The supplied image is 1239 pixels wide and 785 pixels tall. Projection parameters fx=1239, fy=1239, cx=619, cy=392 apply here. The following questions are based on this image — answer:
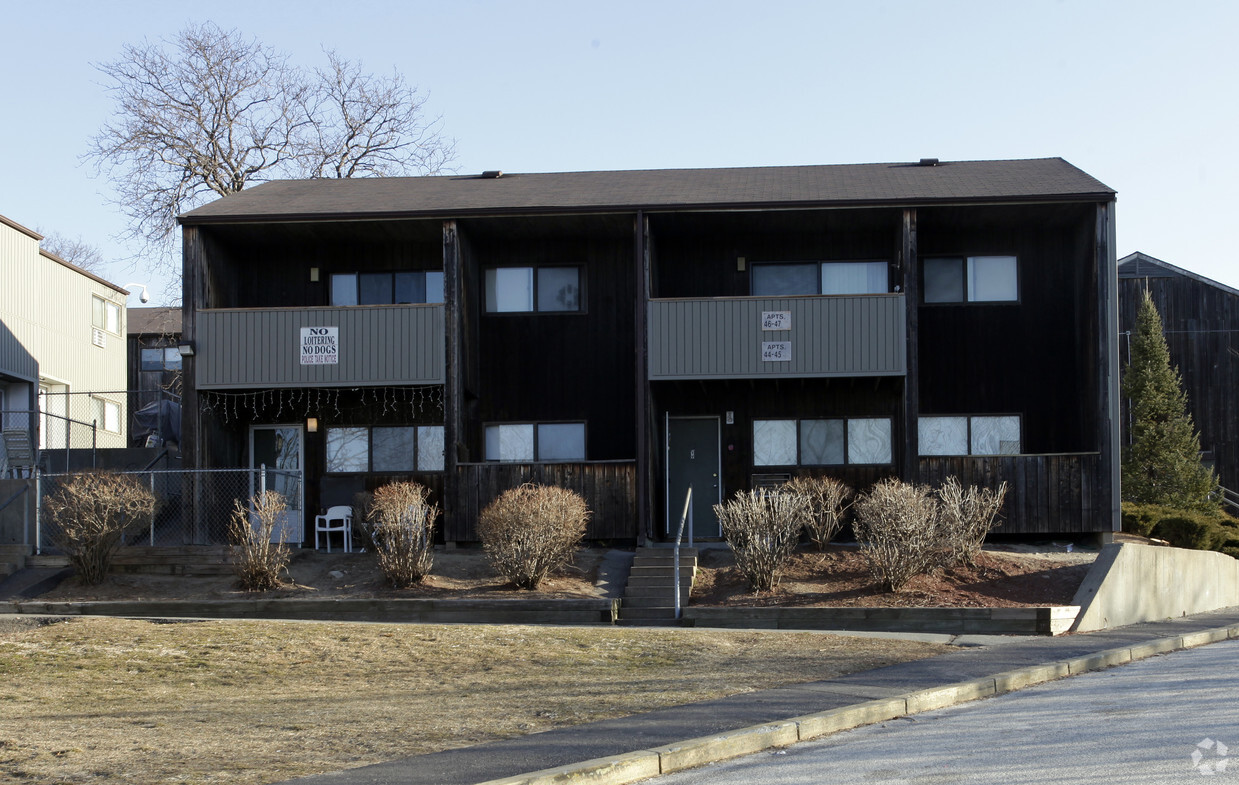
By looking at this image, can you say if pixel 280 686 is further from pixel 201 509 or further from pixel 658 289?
pixel 658 289

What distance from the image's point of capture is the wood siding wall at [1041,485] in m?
20.6

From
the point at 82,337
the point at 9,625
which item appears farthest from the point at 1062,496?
the point at 82,337

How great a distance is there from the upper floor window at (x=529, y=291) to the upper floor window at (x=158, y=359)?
21.8m

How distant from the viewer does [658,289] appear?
75.2 feet

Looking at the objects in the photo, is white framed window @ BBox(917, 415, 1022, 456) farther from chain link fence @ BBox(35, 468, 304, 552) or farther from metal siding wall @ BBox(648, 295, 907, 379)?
chain link fence @ BBox(35, 468, 304, 552)

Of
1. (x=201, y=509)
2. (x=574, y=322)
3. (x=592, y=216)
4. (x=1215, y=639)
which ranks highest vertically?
(x=592, y=216)

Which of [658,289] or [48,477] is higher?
[658,289]

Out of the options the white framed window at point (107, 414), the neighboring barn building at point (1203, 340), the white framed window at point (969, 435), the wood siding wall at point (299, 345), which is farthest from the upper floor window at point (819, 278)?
the white framed window at point (107, 414)

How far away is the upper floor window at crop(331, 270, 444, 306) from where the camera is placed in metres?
23.4

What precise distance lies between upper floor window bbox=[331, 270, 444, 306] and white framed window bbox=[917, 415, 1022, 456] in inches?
372

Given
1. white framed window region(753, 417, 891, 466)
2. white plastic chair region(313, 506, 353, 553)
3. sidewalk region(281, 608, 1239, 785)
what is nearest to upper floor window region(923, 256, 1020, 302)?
white framed window region(753, 417, 891, 466)

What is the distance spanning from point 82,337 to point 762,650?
24.3m

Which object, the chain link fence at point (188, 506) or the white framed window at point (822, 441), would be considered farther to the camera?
the white framed window at point (822, 441)

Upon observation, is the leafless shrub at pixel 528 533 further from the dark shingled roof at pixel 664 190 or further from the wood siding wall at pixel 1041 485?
the wood siding wall at pixel 1041 485
